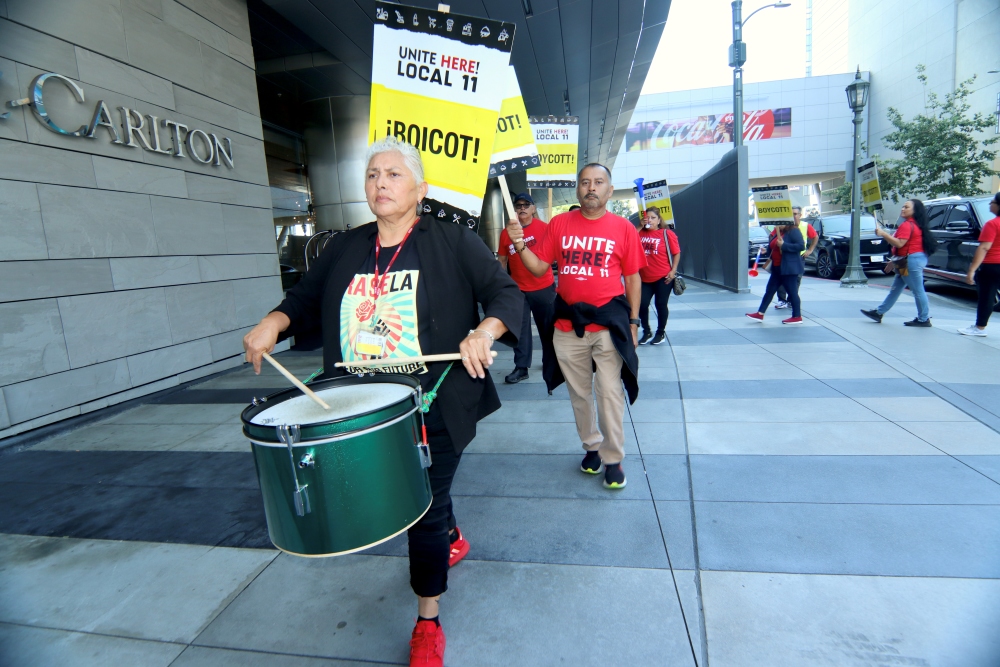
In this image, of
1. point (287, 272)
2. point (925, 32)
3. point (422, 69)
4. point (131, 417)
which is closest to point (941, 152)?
point (925, 32)

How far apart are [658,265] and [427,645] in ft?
20.6

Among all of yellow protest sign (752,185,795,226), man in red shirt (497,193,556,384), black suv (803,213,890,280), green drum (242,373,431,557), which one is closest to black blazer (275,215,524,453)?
green drum (242,373,431,557)

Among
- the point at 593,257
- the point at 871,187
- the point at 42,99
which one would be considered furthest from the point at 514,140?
the point at 871,187

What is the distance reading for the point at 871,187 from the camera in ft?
32.5

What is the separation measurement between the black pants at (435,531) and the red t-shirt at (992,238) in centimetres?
797

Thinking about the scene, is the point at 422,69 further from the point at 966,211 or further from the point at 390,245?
the point at 966,211

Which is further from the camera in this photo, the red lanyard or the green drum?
the red lanyard

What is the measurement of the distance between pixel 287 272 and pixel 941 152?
84.7ft

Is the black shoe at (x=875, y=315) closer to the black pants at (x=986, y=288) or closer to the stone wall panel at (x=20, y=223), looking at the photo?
the black pants at (x=986, y=288)

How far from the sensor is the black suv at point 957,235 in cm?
1046

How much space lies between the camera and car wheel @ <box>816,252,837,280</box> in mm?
16172

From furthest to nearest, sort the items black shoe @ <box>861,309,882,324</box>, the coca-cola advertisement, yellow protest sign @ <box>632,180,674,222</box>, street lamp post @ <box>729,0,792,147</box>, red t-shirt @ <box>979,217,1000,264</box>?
the coca-cola advertisement
street lamp post @ <box>729,0,792,147</box>
yellow protest sign @ <box>632,180,674,222</box>
black shoe @ <box>861,309,882,324</box>
red t-shirt @ <box>979,217,1000,264</box>

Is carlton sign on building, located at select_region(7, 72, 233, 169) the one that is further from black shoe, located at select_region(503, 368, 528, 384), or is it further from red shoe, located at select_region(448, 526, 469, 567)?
red shoe, located at select_region(448, 526, 469, 567)

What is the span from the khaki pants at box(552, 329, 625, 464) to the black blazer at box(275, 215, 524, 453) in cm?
134
